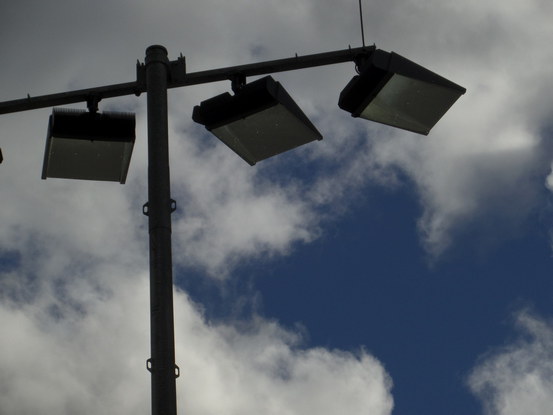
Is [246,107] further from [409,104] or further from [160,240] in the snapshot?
[160,240]

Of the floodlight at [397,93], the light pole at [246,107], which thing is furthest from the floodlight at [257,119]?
the floodlight at [397,93]

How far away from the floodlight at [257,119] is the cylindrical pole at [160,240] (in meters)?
0.47

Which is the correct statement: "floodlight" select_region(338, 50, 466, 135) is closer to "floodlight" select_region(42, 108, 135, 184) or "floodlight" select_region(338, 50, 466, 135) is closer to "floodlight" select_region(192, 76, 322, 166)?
"floodlight" select_region(192, 76, 322, 166)

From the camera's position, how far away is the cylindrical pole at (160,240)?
4852 millimetres

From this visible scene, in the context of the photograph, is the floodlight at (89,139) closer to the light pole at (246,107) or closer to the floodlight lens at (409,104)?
the light pole at (246,107)

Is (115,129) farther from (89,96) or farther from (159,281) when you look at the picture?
(159,281)

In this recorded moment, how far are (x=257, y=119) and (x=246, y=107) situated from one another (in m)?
0.12

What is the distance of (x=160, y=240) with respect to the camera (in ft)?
17.4

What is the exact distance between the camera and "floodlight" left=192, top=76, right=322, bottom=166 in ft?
20.5

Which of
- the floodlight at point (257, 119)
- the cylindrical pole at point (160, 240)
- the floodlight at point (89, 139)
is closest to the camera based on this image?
the cylindrical pole at point (160, 240)

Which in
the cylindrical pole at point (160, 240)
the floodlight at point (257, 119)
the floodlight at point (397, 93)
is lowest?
the cylindrical pole at point (160, 240)

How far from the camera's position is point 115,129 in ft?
20.9

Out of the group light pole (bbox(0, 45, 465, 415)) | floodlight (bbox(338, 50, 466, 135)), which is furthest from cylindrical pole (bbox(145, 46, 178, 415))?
floodlight (bbox(338, 50, 466, 135))

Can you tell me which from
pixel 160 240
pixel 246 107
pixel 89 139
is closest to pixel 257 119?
pixel 246 107
